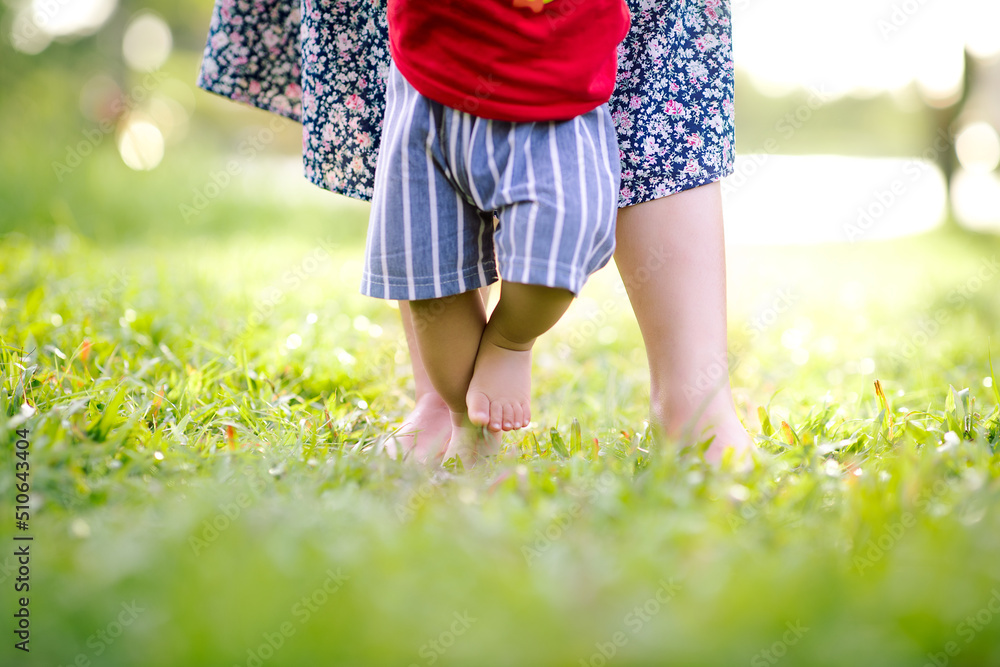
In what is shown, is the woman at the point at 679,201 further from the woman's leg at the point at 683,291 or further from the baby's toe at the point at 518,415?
the baby's toe at the point at 518,415

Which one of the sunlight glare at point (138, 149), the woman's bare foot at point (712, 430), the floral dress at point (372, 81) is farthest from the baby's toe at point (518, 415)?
the sunlight glare at point (138, 149)

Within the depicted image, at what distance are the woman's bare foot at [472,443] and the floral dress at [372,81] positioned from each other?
49 cm

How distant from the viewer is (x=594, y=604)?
30.9 inches

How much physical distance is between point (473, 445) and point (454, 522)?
455mm

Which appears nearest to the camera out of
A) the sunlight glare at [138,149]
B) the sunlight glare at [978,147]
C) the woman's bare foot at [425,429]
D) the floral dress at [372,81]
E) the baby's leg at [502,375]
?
the baby's leg at [502,375]

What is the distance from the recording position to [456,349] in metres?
1.34

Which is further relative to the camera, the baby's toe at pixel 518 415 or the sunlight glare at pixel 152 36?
the sunlight glare at pixel 152 36

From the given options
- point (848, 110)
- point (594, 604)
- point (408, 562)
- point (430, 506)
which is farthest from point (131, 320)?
point (848, 110)

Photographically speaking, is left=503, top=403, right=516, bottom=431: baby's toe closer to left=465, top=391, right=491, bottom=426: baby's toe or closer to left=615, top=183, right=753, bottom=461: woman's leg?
left=465, top=391, right=491, bottom=426: baby's toe

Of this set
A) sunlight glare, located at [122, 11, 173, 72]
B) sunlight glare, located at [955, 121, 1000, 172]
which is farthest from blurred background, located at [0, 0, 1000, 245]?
sunlight glare, located at [122, 11, 173, 72]

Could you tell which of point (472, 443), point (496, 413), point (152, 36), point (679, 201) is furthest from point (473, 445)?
point (152, 36)

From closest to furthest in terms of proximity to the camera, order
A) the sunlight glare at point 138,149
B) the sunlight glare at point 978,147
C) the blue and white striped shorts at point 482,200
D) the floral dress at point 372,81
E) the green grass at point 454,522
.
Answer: the green grass at point 454,522 → the blue and white striped shorts at point 482,200 → the floral dress at point 372,81 → the sunlight glare at point 138,149 → the sunlight glare at point 978,147

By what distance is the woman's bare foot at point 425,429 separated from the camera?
1.50 metres

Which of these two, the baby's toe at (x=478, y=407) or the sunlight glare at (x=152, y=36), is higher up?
the sunlight glare at (x=152, y=36)
